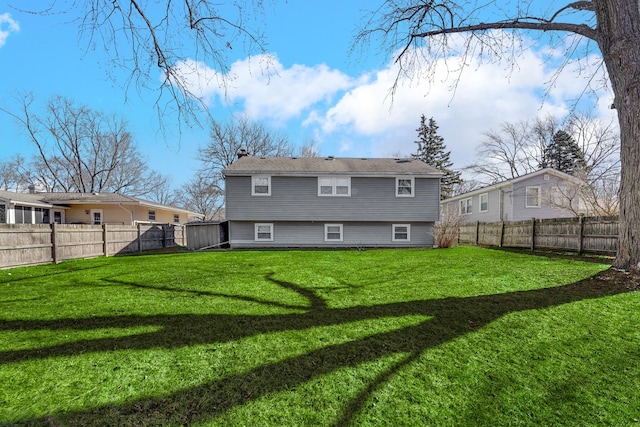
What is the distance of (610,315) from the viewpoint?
4039 mm

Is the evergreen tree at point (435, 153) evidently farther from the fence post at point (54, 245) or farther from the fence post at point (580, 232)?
the fence post at point (54, 245)

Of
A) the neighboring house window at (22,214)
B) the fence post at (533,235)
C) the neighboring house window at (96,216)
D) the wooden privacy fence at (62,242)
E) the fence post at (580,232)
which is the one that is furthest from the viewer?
A: the neighboring house window at (96,216)

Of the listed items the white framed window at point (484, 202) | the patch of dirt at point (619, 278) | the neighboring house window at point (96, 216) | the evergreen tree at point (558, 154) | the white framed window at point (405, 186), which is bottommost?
the patch of dirt at point (619, 278)

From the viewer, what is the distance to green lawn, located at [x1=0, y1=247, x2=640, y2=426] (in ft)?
7.54

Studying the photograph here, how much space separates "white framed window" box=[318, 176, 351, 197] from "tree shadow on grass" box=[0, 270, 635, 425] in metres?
11.3

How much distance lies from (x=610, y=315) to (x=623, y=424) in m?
2.49

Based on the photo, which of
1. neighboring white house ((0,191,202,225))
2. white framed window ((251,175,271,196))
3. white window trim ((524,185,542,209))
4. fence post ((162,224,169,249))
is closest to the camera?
white framed window ((251,175,271,196))

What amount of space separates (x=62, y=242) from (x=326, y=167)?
38.2 feet

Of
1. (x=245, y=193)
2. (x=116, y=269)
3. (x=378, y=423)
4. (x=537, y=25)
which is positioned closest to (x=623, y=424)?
(x=378, y=423)

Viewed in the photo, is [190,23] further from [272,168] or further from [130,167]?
[130,167]

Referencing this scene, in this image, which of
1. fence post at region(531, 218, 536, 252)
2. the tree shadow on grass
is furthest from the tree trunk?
fence post at region(531, 218, 536, 252)

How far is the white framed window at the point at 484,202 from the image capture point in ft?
74.3

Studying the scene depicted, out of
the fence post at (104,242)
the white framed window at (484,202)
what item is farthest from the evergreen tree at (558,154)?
the fence post at (104,242)

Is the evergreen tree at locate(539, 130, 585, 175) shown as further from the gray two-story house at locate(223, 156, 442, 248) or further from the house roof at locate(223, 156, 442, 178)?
the gray two-story house at locate(223, 156, 442, 248)
